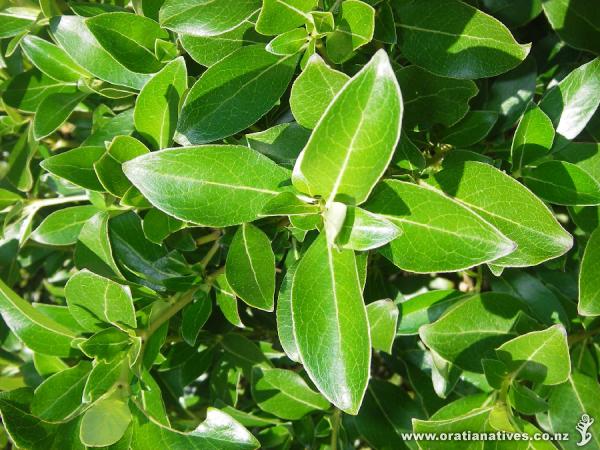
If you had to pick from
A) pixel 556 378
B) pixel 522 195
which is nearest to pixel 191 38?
pixel 522 195

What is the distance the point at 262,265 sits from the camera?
45.4 inches

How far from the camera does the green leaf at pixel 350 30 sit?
1.04 m

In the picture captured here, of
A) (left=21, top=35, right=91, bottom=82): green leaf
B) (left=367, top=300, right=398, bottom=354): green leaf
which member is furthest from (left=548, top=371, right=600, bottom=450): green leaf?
(left=21, top=35, right=91, bottom=82): green leaf

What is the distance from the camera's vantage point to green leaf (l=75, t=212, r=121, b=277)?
4.41 ft

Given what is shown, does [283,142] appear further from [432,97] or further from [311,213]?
[432,97]

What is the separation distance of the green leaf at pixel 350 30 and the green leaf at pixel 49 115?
2.50 ft

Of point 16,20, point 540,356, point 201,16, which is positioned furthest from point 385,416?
point 16,20


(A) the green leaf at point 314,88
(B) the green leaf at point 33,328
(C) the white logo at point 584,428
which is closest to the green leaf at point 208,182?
(A) the green leaf at point 314,88

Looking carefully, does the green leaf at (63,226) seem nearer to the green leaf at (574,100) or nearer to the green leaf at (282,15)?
the green leaf at (282,15)

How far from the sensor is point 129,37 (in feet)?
4.10

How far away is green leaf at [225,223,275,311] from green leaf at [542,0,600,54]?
32.5 inches

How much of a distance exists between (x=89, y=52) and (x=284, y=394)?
3.03 ft

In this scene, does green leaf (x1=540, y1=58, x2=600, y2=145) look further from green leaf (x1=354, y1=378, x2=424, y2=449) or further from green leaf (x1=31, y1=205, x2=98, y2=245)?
green leaf (x1=31, y1=205, x2=98, y2=245)

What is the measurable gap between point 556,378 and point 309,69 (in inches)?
30.9
